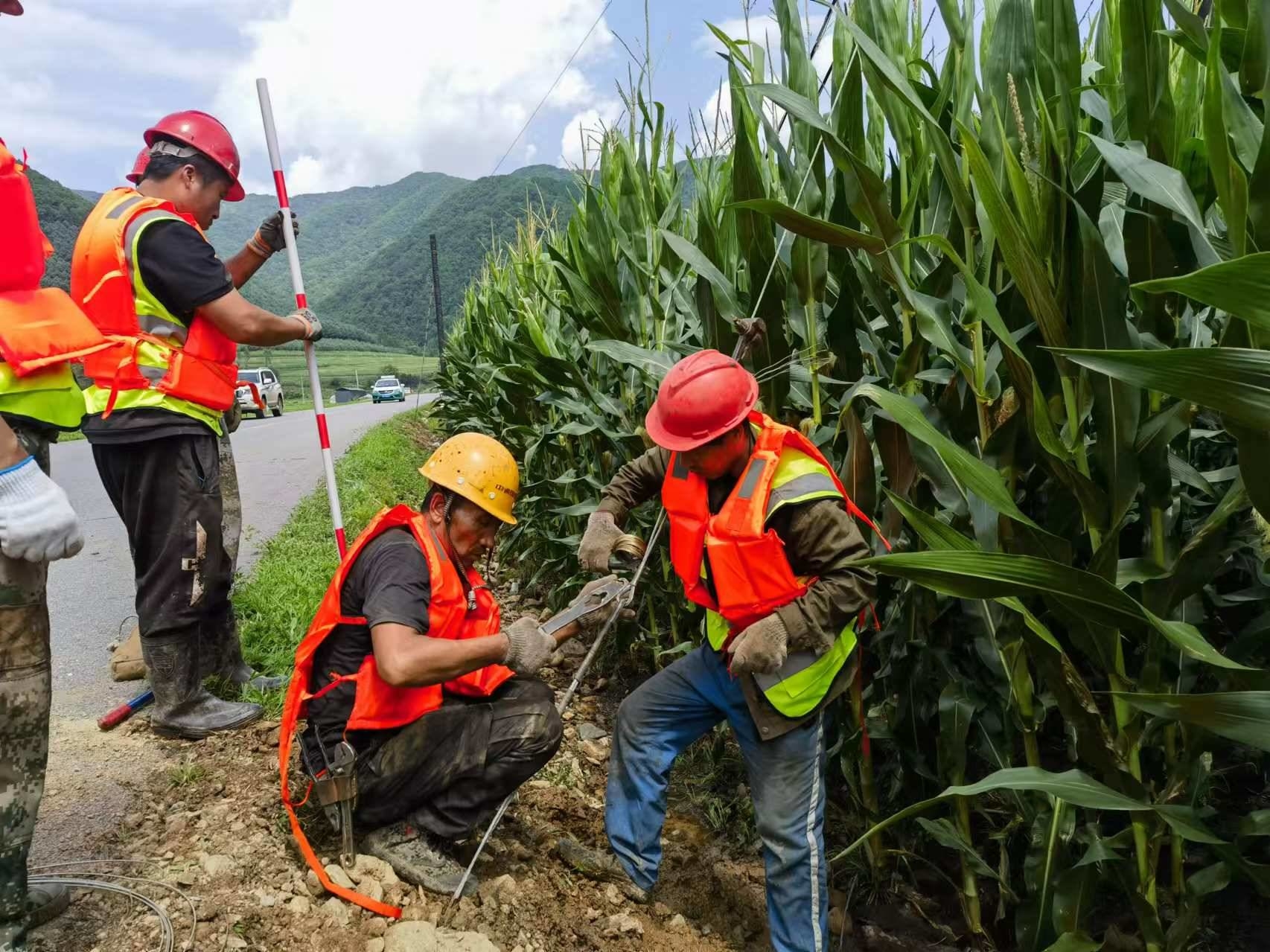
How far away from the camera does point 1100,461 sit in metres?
1.68

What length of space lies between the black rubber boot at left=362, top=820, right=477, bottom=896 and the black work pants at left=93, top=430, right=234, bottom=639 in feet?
3.41

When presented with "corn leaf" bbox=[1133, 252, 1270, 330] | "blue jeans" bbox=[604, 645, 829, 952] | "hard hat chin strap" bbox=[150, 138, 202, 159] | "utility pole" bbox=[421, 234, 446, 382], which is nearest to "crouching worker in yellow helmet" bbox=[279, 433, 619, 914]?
"blue jeans" bbox=[604, 645, 829, 952]

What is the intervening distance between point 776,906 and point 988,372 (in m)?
1.54

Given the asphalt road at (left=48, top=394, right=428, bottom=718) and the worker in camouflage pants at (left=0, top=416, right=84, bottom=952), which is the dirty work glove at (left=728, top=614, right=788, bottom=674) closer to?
the worker in camouflage pants at (left=0, top=416, right=84, bottom=952)

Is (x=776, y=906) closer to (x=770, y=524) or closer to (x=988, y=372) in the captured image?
(x=770, y=524)

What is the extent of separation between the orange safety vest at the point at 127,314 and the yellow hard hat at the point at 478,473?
106 centimetres

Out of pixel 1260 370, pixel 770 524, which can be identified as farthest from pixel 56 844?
pixel 1260 370

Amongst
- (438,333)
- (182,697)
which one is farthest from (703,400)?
(438,333)

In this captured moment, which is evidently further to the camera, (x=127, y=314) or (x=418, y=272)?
(x=418, y=272)

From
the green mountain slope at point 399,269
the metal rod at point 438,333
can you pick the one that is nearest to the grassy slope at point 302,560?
the metal rod at point 438,333

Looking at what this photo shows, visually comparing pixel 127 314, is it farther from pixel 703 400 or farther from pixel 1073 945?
pixel 1073 945

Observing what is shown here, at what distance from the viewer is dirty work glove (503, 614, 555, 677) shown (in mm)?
2506

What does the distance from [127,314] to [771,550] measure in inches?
89.9

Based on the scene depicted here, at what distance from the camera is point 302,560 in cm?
504
